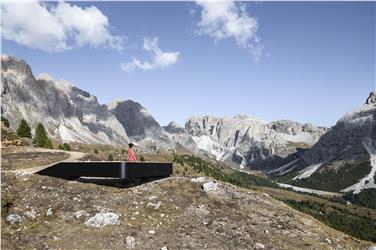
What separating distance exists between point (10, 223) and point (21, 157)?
62.5ft

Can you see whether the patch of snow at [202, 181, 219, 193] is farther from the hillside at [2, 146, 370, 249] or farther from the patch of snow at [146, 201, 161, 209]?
the patch of snow at [146, 201, 161, 209]

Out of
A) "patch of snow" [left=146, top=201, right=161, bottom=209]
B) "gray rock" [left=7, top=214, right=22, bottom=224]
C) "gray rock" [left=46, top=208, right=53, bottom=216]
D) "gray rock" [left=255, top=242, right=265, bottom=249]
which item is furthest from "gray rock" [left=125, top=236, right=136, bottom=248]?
"gray rock" [left=255, top=242, right=265, bottom=249]

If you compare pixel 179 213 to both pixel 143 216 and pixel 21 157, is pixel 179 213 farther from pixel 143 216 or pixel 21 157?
pixel 21 157

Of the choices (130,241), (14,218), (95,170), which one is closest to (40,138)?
(95,170)

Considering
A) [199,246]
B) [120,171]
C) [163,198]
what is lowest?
[199,246]

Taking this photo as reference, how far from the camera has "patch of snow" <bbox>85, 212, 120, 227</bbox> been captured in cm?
3681

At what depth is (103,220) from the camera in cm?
3728

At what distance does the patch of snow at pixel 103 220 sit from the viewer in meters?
36.8

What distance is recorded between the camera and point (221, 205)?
4597 cm

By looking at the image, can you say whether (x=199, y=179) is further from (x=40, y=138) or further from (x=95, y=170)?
(x=40, y=138)

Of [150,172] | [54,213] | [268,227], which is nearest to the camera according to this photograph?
[54,213]

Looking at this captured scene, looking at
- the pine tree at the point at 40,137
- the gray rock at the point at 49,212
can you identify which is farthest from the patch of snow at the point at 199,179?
the pine tree at the point at 40,137

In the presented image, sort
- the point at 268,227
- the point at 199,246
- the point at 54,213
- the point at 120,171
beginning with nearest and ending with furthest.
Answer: the point at 199,246 < the point at 54,213 < the point at 268,227 < the point at 120,171

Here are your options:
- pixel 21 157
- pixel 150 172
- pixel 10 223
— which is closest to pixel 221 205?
pixel 150 172
